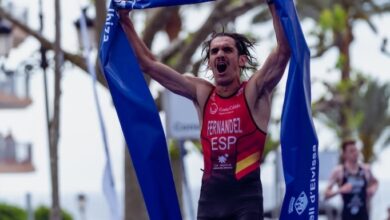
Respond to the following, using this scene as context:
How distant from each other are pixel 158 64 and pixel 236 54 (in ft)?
1.74

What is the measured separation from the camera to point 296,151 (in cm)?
820

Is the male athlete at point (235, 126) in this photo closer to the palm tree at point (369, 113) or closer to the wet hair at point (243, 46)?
the wet hair at point (243, 46)

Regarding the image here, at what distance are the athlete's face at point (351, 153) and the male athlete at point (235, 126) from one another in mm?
6576

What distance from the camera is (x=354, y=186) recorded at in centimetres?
1549

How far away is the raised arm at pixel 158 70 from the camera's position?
28.4 ft

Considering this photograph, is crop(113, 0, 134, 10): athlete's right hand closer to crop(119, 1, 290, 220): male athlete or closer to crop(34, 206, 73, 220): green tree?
crop(119, 1, 290, 220): male athlete

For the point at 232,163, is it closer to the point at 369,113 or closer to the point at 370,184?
the point at 370,184

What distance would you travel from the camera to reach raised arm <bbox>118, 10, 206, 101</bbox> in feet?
28.4

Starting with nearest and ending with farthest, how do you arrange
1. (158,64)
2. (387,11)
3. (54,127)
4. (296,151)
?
(296,151) < (158,64) < (54,127) < (387,11)

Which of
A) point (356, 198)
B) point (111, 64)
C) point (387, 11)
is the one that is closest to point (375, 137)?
point (387, 11)

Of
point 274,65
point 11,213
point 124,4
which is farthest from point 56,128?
point 11,213

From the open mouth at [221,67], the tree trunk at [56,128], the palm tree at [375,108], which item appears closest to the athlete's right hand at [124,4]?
the open mouth at [221,67]

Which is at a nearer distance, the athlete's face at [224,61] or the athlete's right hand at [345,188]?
the athlete's face at [224,61]

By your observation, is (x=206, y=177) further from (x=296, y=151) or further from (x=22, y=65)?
(x=22, y=65)
